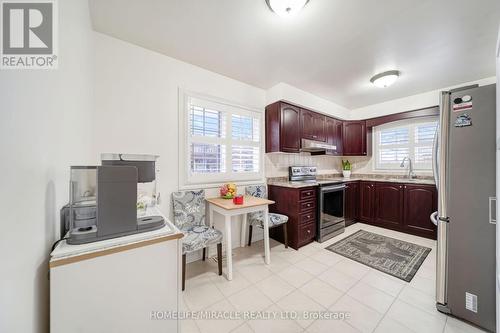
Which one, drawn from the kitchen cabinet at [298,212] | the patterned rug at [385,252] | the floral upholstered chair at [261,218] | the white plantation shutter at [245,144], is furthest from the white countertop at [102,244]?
the patterned rug at [385,252]

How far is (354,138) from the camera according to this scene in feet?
13.8

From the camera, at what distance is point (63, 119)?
97cm

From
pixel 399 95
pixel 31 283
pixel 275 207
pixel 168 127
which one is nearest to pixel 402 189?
pixel 399 95

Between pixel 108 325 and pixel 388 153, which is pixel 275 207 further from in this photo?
pixel 388 153

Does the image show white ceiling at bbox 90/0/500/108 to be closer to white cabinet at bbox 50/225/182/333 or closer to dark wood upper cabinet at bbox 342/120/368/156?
dark wood upper cabinet at bbox 342/120/368/156

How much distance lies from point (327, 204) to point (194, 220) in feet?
7.03

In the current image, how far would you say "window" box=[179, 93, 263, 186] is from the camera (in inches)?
95.8

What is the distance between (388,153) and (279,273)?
12.3 ft

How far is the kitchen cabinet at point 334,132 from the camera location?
3.80 meters

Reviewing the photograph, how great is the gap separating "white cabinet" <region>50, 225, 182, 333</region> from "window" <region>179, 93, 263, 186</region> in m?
1.47

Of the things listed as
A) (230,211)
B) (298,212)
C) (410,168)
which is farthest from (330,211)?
(410,168)

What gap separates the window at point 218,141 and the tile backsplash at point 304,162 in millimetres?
271

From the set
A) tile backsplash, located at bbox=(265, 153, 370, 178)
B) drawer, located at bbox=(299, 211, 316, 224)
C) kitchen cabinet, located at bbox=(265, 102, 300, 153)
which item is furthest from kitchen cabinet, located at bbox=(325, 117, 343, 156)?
drawer, located at bbox=(299, 211, 316, 224)

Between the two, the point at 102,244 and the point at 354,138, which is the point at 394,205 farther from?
the point at 102,244
